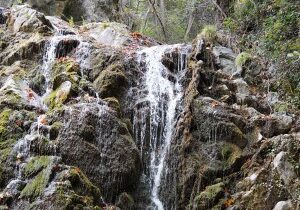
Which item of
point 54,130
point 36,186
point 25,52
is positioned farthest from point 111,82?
point 36,186

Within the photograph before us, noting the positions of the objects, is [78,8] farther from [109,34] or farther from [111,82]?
[111,82]

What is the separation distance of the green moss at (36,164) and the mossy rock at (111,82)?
2669mm

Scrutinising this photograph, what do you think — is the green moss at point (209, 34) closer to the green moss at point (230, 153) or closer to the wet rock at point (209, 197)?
the green moss at point (230, 153)

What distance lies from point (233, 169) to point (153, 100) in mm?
2849

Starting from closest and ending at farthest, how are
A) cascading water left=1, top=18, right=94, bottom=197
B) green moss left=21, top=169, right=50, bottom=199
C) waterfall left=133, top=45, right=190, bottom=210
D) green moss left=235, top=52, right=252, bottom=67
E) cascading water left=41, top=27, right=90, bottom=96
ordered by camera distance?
green moss left=21, top=169, right=50, bottom=199 → cascading water left=1, top=18, right=94, bottom=197 → waterfall left=133, top=45, right=190, bottom=210 → cascading water left=41, top=27, right=90, bottom=96 → green moss left=235, top=52, right=252, bottom=67

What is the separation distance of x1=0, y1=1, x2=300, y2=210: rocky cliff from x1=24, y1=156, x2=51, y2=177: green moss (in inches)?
0.8

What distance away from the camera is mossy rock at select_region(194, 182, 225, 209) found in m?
→ 8.09

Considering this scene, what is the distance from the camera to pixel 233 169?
339 inches

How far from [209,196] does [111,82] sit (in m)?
3.92

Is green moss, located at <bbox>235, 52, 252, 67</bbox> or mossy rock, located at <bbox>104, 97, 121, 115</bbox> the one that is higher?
green moss, located at <bbox>235, 52, 252, 67</bbox>

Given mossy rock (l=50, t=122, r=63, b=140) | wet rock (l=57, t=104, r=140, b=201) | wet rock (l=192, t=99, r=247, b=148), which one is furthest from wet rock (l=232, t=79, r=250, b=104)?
mossy rock (l=50, t=122, r=63, b=140)

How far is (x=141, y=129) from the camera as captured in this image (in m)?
9.84

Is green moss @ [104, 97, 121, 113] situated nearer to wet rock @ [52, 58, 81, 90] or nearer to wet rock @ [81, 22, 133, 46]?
wet rock @ [52, 58, 81, 90]

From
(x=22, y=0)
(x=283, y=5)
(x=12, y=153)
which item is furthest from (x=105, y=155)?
(x=22, y=0)
